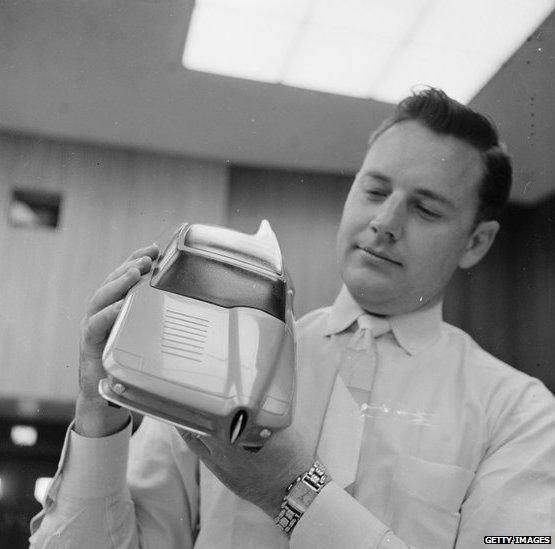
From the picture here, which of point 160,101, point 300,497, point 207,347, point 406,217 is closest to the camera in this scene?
point 207,347

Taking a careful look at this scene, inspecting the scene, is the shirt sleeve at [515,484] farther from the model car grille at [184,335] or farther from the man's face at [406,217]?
the model car grille at [184,335]

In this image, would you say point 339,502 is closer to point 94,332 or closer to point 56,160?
point 94,332

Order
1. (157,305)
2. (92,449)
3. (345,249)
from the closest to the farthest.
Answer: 1. (157,305)
2. (92,449)
3. (345,249)

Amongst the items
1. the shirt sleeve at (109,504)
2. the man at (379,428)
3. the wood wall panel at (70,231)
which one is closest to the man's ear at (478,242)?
the man at (379,428)

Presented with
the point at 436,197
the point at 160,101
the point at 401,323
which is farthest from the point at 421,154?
the point at 160,101

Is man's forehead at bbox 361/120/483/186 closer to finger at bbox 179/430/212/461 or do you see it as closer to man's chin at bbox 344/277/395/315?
man's chin at bbox 344/277/395/315

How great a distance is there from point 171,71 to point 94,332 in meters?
0.35

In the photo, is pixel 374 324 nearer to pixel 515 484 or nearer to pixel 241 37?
pixel 515 484

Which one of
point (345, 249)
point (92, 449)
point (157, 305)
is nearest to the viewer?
point (157, 305)

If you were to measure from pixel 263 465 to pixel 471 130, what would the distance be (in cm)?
38

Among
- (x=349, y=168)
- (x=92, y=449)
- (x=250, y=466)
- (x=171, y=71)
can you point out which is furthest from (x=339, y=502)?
(x=171, y=71)

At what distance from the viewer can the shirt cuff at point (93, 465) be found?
0.53 meters

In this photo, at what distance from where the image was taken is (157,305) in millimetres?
425

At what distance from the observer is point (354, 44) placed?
732mm
